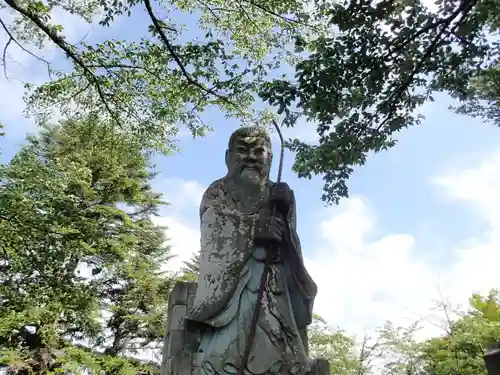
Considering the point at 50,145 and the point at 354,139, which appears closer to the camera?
the point at 354,139

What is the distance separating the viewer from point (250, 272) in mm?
3697

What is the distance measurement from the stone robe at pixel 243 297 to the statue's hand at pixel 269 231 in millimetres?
64

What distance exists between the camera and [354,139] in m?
5.73

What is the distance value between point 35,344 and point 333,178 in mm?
12464

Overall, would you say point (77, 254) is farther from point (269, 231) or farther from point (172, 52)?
point (269, 231)

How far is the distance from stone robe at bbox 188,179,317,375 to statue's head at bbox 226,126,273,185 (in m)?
0.23

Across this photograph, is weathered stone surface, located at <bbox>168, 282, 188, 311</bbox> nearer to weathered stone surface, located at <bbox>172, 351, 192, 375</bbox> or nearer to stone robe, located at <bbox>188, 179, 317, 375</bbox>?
stone robe, located at <bbox>188, 179, 317, 375</bbox>

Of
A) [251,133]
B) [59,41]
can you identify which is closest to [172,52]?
[59,41]

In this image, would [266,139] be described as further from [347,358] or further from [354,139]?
[347,358]

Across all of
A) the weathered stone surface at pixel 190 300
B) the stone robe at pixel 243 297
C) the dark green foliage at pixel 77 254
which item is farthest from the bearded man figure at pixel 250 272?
the dark green foliage at pixel 77 254

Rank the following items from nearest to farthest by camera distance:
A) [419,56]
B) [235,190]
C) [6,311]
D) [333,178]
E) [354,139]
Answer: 1. [235,190]
2. [419,56]
3. [354,139]
4. [333,178]
5. [6,311]

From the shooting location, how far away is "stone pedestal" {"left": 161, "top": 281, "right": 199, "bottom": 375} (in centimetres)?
332

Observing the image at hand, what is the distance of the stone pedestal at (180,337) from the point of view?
3322mm

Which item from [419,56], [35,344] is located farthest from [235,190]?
[35,344]
